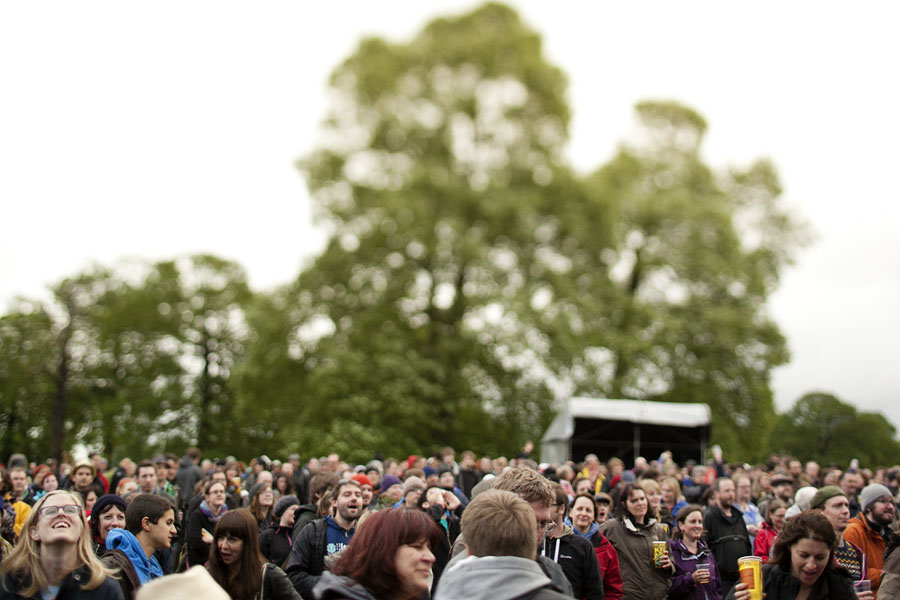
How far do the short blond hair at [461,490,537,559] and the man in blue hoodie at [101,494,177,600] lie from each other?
101 inches

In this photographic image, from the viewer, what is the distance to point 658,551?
7.08 meters

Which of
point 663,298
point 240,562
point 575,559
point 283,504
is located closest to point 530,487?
Result: point 575,559

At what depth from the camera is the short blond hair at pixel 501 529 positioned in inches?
142

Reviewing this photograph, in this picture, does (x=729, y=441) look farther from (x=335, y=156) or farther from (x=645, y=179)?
(x=335, y=156)

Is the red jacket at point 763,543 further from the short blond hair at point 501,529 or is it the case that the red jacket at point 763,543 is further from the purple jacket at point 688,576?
the short blond hair at point 501,529

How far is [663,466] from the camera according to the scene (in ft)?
56.2

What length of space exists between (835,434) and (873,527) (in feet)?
41.7

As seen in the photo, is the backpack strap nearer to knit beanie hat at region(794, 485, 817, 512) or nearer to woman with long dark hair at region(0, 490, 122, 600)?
woman with long dark hair at region(0, 490, 122, 600)

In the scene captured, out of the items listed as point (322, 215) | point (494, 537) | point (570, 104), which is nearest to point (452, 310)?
point (322, 215)

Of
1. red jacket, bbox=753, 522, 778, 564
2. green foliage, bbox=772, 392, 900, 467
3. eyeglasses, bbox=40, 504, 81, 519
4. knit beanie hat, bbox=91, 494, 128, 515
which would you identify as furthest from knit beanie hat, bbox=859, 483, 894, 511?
green foliage, bbox=772, 392, 900, 467

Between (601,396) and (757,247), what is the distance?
10872 millimetres

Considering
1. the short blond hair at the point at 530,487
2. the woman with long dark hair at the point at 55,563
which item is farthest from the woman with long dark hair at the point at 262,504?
the woman with long dark hair at the point at 55,563

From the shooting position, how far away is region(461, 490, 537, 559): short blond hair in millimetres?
3605

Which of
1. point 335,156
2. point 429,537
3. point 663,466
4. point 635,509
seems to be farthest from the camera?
point 335,156
